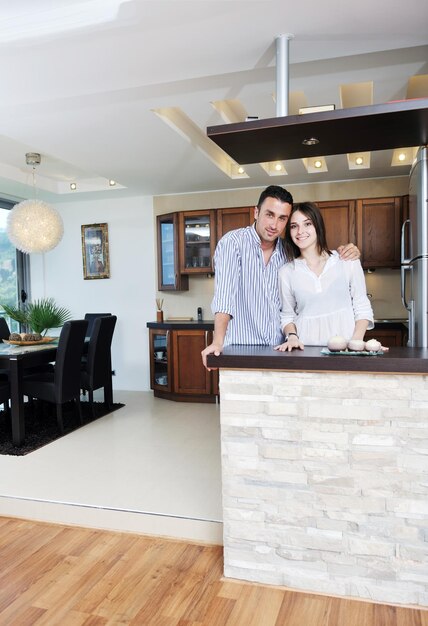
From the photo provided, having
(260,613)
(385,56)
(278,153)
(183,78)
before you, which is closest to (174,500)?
(260,613)

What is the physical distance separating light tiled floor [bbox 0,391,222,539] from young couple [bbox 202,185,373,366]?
1.04 m

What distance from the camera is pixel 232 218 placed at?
5859 millimetres

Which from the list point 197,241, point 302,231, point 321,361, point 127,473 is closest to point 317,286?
point 302,231

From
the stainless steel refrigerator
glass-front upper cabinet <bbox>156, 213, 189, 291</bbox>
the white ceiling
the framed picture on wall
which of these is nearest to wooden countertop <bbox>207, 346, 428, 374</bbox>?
the stainless steel refrigerator

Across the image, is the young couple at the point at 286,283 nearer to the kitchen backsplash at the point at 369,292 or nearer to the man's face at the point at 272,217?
the man's face at the point at 272,217

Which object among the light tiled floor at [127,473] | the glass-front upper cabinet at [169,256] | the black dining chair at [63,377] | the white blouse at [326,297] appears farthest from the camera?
the glass-front upper cabinet at [169,256]

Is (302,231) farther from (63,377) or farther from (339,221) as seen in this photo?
(339,221)

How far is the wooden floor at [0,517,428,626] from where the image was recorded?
6.57 ft

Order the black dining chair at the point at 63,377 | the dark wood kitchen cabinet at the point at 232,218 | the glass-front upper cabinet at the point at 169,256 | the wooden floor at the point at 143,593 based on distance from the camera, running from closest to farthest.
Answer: the wooden floor at the point at 143,593
the black dining chair at the point at 63,377
the dark wood kitchen cabinet at the point at 232,218
the glass-front upper cabinet at the point at 169,256

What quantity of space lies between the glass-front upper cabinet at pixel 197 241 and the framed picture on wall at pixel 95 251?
125 centimetres

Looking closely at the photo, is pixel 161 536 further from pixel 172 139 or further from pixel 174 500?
pixel 172 139

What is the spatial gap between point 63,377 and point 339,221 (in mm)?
3309

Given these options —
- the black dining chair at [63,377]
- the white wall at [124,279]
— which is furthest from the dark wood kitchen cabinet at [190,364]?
the black dining chair at [63,377]

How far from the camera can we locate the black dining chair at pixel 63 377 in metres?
4.41
